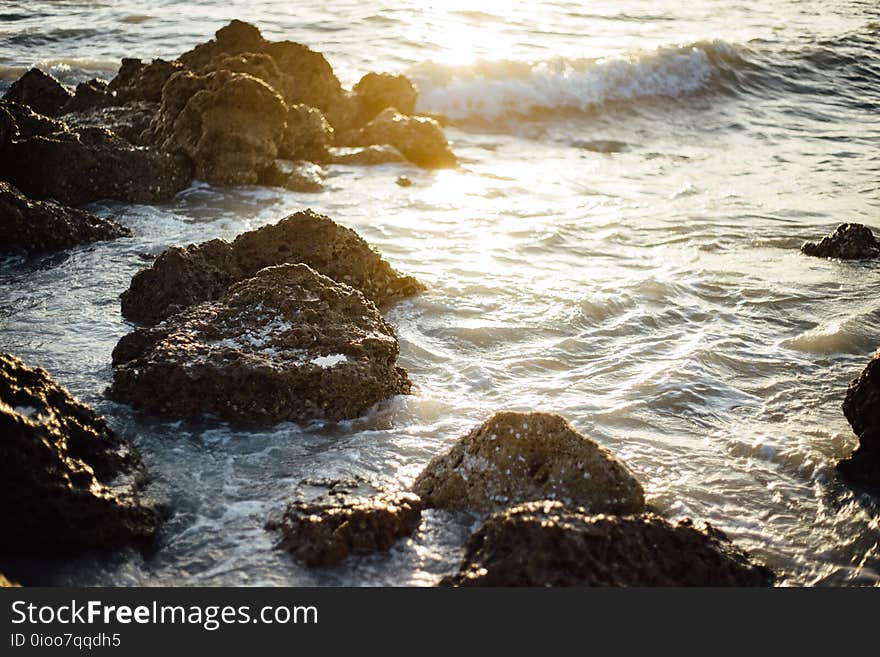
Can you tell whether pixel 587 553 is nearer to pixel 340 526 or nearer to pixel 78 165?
pixel 340 526

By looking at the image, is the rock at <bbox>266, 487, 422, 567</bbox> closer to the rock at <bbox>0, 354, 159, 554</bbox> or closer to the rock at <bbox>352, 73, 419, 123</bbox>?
the rock at <bbox>0, 354, 159, 554</bbox>

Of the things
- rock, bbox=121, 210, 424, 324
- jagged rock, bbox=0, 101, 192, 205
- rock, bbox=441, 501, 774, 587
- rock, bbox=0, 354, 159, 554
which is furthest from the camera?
jagged rock, bbox=0, 101, 192, 205

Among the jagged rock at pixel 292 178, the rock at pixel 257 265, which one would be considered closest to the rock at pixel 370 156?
the jagged rock at pixel 292 178

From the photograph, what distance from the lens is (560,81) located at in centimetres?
1504

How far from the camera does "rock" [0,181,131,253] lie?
659cm

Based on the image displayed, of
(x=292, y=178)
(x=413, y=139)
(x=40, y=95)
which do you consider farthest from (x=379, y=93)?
(x=40, y=95)

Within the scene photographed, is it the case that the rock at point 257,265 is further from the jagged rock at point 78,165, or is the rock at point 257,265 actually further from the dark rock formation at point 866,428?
the dark rock formation at point 866,428

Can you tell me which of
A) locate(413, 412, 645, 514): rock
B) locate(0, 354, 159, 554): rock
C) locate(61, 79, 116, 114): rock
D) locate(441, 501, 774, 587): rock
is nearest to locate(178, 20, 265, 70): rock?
locate(61, 79, 116, 114): rock

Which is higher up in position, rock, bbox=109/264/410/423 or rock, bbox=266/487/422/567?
rock, bbox=109/264/410/423

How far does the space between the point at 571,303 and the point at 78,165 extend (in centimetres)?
463

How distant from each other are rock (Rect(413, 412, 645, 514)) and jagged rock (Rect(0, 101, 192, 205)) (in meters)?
5.54

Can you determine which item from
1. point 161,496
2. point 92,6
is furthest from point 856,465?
point 92,6

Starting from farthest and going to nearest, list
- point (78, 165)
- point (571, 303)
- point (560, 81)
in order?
1. point (560, 81)
2. point (78, 165)
3. point (571, 303)

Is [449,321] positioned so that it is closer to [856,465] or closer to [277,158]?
[856,465]
